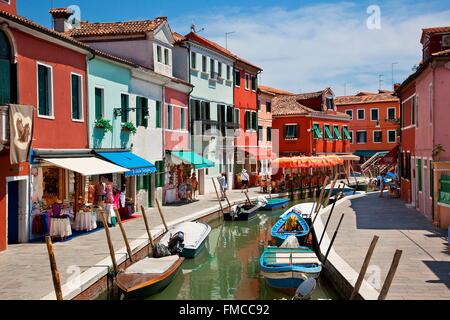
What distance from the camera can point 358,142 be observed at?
211 ft

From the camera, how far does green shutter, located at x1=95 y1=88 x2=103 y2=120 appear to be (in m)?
20.7

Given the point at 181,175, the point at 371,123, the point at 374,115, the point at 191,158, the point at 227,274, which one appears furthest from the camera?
the point at 371,123

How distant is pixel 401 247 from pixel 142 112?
13.8 m

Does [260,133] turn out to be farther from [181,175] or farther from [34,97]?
[34,97]

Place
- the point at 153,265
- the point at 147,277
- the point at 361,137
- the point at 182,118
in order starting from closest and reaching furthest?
1. the point at 147,277
2. the point at 153,265
3. the point at 182,118
4. the point at 361,137

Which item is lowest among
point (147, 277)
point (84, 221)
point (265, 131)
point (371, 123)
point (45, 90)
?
point (147, 277)

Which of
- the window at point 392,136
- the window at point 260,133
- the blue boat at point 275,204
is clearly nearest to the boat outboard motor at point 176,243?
the blue boat at point 275,204

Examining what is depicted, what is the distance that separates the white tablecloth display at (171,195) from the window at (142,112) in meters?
4.54

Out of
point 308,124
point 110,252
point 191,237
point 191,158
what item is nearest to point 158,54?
point 191,158

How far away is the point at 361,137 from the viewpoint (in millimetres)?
64250

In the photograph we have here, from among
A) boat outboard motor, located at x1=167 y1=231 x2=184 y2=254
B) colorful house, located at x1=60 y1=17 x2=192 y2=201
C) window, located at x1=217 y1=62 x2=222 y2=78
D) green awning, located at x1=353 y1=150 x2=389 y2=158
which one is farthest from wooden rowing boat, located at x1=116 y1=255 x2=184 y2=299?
green awning, located at x1=353 y1=150 x2=389 y2=158
